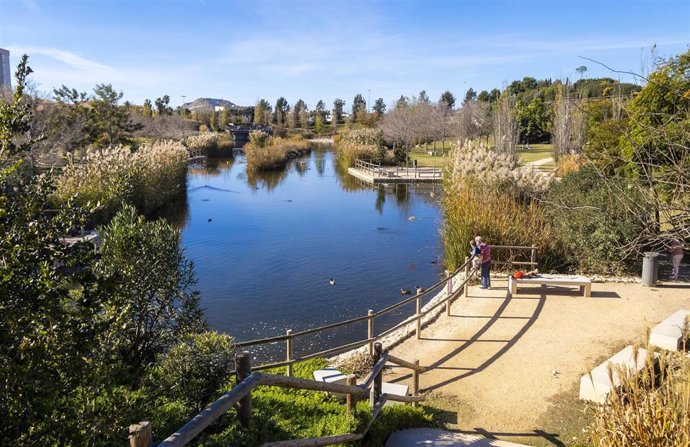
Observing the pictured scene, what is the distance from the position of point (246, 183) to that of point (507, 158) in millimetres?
21166

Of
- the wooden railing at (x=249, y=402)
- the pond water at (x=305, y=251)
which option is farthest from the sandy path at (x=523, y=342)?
the pond water at (x=305, y=251)

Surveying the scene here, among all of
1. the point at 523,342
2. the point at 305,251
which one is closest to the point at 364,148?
the point at 305,251

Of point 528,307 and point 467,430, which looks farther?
point 528,307

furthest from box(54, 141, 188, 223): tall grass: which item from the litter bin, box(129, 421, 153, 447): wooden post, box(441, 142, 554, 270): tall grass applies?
box(129, 421, 153, 447): wooden post

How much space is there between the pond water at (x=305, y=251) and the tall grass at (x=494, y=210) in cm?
162

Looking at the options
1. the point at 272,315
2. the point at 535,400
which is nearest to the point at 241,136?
the point at 272,315

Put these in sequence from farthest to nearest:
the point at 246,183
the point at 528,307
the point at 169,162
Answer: the point at 246,183 → the point at 169,162 → the point at 528,307

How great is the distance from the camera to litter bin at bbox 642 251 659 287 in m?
11.7

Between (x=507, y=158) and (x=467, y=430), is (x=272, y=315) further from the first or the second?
(x=507, y=158)

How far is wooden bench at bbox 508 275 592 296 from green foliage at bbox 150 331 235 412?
8017 mm

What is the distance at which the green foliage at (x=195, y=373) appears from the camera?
4.94 metres

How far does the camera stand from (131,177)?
21.2 metres

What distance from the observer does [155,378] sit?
16.9 feet

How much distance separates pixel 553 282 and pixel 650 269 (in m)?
2.37
